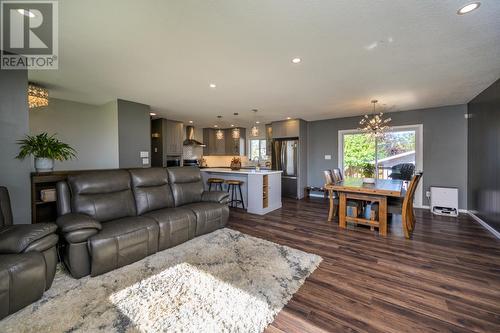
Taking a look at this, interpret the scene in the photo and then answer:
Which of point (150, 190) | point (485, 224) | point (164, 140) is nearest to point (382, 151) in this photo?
point (485, 224)

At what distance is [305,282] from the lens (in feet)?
6.93

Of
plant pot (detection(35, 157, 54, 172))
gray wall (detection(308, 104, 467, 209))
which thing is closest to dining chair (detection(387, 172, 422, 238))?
gray wall (detection(308, 104, 467, 209))

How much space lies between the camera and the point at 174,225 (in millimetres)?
2846

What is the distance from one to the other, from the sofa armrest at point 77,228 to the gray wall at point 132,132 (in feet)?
8.14

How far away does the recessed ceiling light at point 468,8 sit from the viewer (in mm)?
1662

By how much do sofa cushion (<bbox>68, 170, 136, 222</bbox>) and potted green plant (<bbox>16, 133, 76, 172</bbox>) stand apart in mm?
444

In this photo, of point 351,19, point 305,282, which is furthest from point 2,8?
point 305,282

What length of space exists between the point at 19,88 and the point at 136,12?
2.22 metres

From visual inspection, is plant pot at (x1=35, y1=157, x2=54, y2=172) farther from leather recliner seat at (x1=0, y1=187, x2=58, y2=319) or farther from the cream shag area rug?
the cream shag area rug

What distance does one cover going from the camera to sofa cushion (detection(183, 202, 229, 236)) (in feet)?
10.6

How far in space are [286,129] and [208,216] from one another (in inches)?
170

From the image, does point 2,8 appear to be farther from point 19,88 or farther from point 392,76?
point 392,76

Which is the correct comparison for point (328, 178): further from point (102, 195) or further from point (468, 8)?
point (102, 195)

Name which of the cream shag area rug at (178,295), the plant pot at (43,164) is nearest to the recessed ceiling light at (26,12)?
the plant pot at (43,164)
